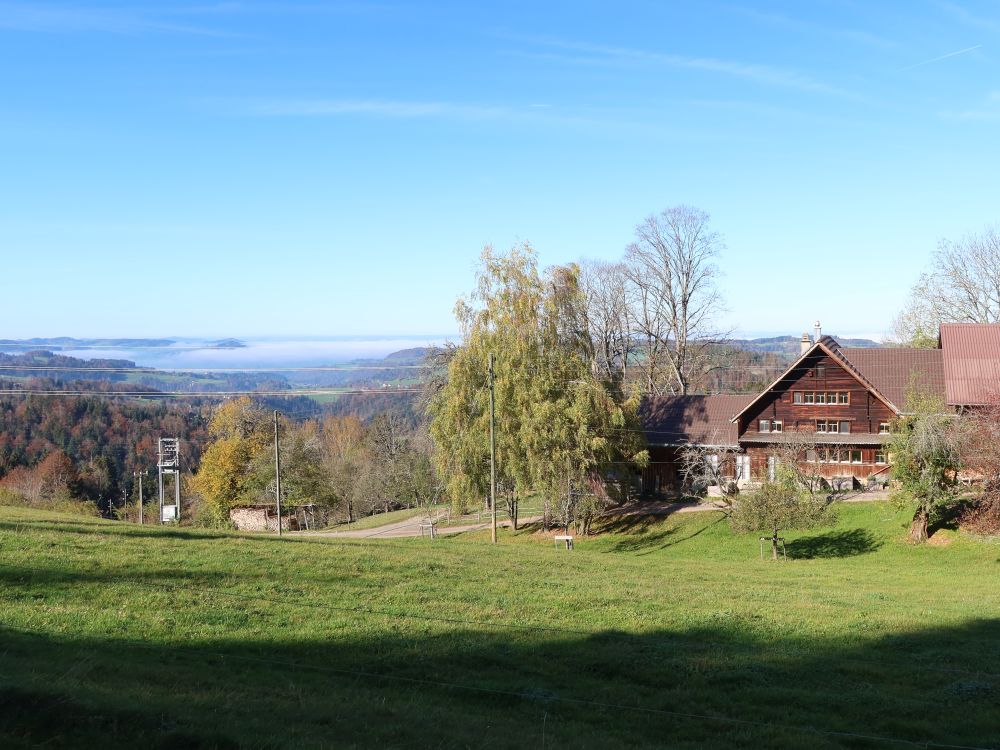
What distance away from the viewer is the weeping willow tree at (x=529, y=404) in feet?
124

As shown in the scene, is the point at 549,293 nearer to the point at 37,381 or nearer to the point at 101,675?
the point at 101,675

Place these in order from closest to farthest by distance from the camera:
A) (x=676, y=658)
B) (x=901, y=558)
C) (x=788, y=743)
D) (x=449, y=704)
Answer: (x=788, y=743) → (x=449, y=704) → (x=676, y=658) → (x=901, y=558)

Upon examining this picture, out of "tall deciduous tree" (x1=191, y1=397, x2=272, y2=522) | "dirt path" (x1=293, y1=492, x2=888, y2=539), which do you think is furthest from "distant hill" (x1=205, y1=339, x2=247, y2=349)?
"dirt path" (x1=293, y1=492, x2=888, y2=539)

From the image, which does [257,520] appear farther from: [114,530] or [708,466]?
[114,530]

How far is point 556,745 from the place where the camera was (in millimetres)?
8680

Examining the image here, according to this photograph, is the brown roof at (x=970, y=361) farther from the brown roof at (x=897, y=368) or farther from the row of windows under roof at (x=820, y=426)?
the row of windows under roof at (x=820, y=426)

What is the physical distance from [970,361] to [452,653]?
3533cm

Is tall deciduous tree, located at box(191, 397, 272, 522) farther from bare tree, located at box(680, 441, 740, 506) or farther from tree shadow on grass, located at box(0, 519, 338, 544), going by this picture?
tree shadow on grass, located at box(0, 519, 338, 544)

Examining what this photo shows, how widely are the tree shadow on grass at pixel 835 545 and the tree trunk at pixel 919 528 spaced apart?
1.22 m

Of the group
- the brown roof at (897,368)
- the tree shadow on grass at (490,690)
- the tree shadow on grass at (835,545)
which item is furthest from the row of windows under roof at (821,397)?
the tree shadow on grass at (490,690)

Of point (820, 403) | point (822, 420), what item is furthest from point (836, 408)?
point (822, 420)

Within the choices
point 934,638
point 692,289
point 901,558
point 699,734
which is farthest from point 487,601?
point 692,289

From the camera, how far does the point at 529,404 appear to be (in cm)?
3791

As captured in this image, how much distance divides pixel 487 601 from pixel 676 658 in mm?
4366
